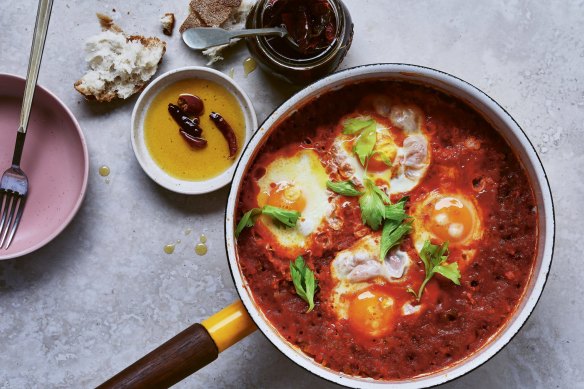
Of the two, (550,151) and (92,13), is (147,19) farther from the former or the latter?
(550,151)

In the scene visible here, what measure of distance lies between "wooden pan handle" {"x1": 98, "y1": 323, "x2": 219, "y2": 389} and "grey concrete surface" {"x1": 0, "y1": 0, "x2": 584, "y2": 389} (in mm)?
Result: 592

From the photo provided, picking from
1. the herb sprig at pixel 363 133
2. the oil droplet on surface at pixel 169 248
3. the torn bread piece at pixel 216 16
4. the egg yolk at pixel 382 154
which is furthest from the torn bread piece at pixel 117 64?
the egg yolk at pixel 382 154

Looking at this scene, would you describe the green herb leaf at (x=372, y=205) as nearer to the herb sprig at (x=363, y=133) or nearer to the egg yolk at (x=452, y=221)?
the herb sprig at (x=363, y=133)

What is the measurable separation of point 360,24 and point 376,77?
0.49 m

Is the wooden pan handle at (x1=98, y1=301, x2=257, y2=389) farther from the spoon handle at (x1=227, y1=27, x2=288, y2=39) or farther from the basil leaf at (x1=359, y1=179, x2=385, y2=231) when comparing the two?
the spoon handle at (x1=227, y1=27, x2=288, y2=39)

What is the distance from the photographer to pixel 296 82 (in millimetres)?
3162

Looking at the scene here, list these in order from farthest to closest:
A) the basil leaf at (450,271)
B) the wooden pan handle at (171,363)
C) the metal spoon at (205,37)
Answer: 1. the metal spoon at (205,37)
2. the basil leaf at (450,271)
3. the wooden pan handle at (171,363)

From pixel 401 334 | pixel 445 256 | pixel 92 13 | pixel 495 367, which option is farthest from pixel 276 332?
pixel 92 13

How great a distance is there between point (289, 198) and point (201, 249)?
618mm

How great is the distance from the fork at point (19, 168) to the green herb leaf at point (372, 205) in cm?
159

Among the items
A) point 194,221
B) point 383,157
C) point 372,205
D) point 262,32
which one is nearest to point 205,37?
point 262,32

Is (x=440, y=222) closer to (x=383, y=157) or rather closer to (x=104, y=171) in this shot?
(x=383, y=157)

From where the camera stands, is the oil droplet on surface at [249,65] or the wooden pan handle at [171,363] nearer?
the wooden pan handle at [171,363]

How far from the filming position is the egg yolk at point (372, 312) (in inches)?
115
